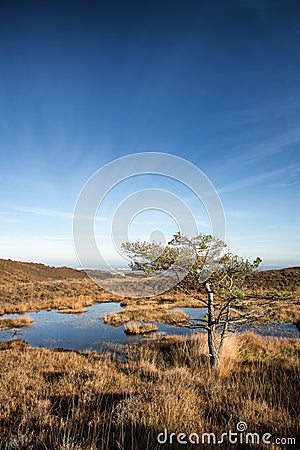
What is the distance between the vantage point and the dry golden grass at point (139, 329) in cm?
1469

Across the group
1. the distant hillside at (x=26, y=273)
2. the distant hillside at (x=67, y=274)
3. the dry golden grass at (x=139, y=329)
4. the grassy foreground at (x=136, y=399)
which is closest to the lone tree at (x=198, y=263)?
the grassy foreground at (x=136, y=399)

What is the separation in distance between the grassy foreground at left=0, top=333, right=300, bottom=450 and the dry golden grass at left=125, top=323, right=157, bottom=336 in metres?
5.02

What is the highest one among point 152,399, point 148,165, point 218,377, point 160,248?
point 148,165

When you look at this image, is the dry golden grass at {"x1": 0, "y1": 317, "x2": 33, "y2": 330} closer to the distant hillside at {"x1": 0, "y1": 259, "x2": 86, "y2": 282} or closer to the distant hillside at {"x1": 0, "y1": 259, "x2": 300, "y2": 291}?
the distant hillside at {"x1": 0, "y1": 259, "x2": 300, "y2": 291}

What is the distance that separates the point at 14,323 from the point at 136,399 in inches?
597

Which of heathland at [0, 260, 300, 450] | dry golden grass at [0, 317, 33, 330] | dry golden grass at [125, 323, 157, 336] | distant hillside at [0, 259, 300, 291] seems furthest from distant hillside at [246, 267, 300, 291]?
dry golden grass at [0, 317, 33, 330]

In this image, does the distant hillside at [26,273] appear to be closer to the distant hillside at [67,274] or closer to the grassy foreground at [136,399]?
the distant hillside at [67,274]

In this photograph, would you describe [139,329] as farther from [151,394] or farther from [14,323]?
[151,394]

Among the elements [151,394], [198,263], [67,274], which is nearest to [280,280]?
[198,263]

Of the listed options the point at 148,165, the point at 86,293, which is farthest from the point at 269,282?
the point at 148,165

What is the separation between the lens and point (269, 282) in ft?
124

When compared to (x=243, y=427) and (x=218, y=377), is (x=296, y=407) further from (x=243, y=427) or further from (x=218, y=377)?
(x=218, y=377)

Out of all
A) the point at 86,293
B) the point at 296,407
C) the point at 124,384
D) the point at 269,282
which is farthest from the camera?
the point at 269,282

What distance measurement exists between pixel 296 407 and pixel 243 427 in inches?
55.6
